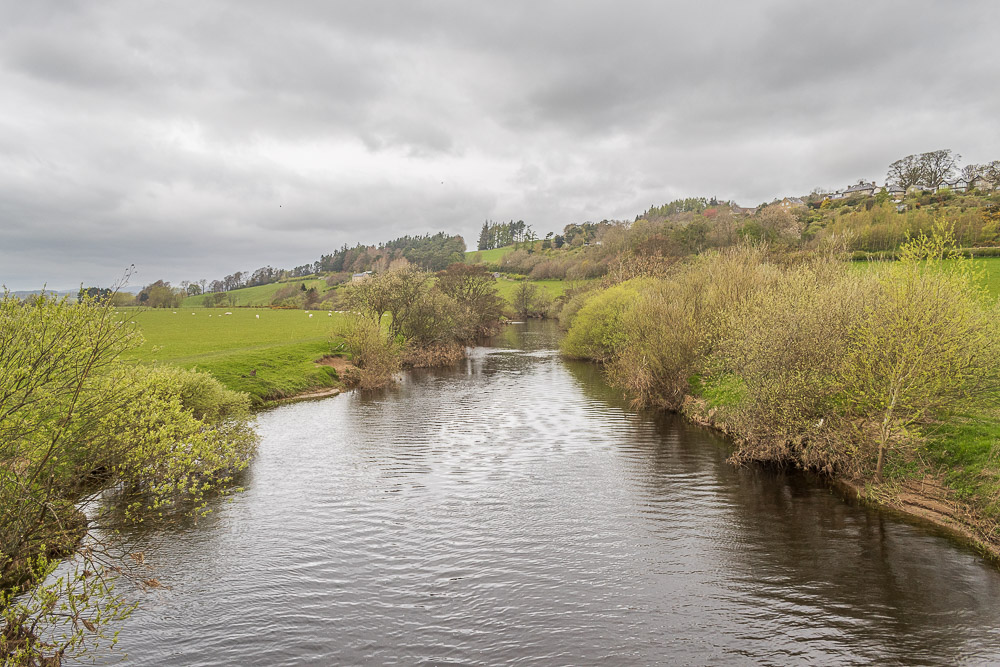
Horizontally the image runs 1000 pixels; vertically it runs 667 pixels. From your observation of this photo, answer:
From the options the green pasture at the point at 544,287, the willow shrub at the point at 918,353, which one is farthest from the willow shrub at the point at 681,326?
the green pasture at the point at 544,287

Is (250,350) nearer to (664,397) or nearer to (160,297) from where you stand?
(664,397)

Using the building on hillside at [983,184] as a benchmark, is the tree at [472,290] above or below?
below

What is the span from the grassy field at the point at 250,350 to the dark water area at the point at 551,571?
13.5m

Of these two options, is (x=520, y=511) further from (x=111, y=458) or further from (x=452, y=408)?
(x=452, y=408)

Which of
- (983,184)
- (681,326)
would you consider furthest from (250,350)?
(983,184)

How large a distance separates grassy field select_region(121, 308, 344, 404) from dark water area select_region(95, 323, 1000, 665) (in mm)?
13478

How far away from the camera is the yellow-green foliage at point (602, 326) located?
155 feet

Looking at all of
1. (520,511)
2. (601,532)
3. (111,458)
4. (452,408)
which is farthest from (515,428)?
(111,458)

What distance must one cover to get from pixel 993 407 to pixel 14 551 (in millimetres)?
26027

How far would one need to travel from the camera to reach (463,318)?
197 ft

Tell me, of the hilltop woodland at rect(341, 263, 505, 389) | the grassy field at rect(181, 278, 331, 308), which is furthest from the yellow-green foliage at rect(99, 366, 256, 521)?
the grassy field at rect(181, 278, 331, 308)

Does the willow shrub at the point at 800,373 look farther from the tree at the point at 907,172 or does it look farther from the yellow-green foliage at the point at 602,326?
the tree at the point at 907,172

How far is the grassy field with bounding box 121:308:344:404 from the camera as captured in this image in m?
34.7

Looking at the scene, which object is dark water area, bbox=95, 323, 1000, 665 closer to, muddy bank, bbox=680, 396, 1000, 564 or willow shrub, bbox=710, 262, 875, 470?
muddy bank, bbox=680, 396, 1000, 564
